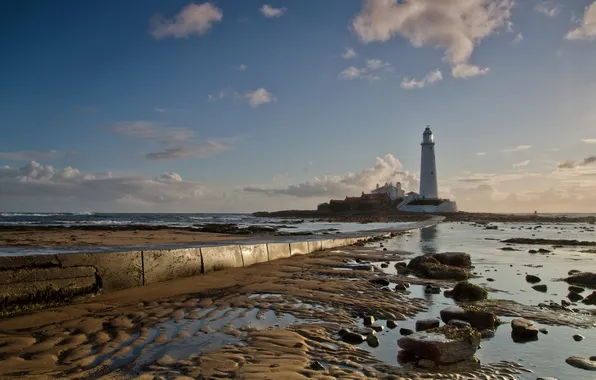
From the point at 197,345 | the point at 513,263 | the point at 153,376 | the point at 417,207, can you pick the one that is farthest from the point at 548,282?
the point at 417,207

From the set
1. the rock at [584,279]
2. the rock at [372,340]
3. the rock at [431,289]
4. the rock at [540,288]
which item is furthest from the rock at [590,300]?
the rock at [372,340]

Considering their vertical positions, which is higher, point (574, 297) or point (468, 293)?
point (468, 293)

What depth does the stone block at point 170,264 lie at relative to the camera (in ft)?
24.2

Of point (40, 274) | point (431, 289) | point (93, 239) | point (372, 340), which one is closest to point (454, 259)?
point (431, 289)

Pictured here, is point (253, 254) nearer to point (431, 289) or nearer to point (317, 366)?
point (431, 289)

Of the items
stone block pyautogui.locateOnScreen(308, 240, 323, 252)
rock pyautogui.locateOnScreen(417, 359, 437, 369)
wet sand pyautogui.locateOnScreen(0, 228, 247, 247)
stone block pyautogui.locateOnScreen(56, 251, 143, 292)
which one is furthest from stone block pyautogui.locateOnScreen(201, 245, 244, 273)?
wet sand pyautogui.locateOnScreen(0, 228, 247, 247)

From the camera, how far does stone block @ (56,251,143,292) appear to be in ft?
19.4

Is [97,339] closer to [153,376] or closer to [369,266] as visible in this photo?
[153,376]

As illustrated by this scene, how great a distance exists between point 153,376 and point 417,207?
7717cm

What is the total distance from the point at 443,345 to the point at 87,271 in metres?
5.27

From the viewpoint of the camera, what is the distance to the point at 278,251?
12.6 m

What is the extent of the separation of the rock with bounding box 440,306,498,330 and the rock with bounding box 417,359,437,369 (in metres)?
1.59

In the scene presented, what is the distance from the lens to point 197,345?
404 centimetres

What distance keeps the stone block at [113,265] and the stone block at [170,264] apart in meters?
0.25
